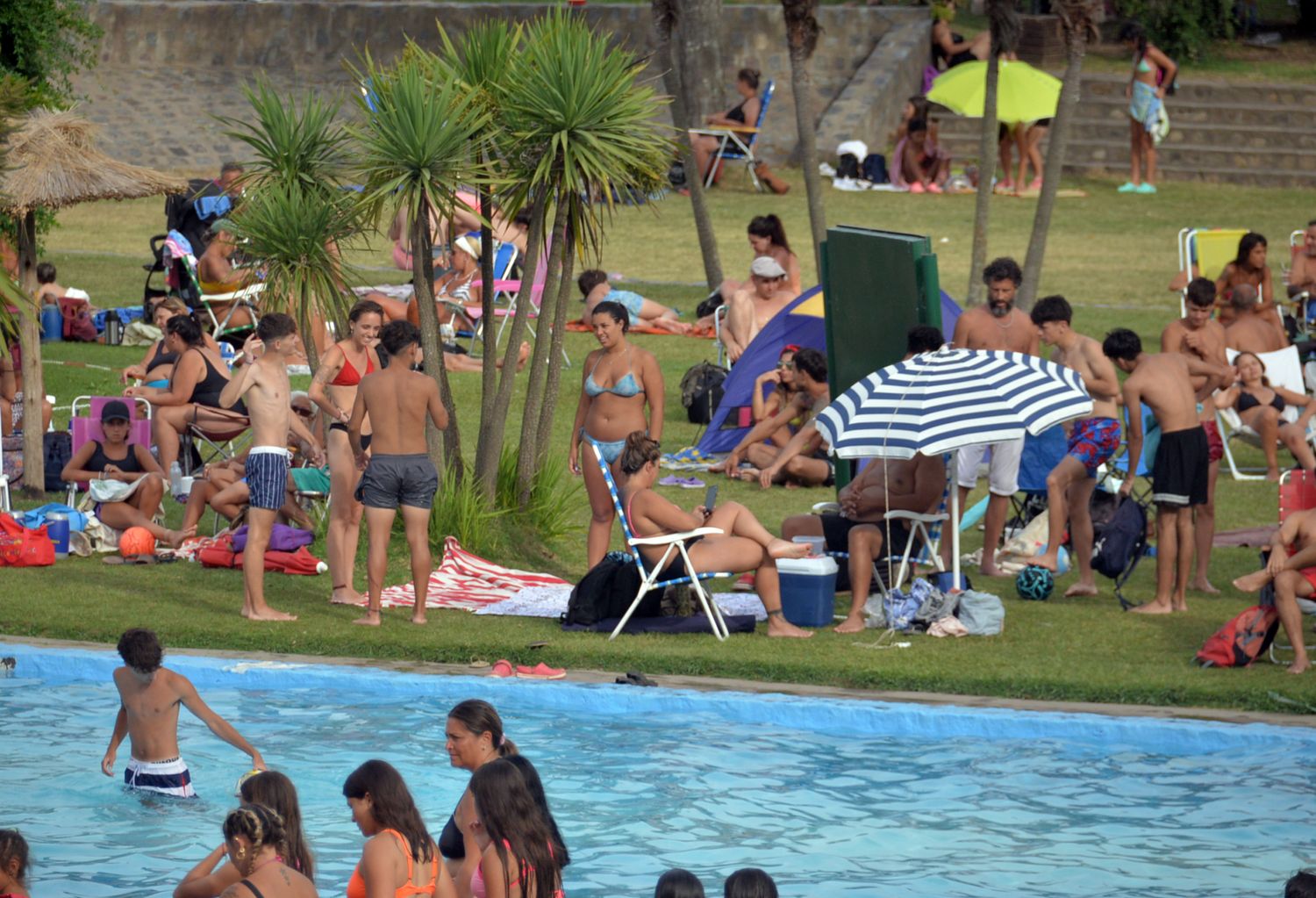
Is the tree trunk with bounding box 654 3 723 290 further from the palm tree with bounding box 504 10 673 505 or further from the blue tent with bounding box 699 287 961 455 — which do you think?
the palm tree with bounding box 504 10 673 505

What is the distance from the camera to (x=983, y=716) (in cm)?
892

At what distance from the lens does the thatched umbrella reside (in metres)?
13.1

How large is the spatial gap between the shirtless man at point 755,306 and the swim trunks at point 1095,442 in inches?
183

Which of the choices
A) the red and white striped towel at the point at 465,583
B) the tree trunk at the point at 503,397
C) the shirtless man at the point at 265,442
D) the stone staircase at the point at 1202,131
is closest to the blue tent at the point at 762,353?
the tree trunk at the point at 503,397

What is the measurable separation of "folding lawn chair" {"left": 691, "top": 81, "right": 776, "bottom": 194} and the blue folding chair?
15.1 m

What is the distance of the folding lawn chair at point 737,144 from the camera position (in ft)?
81.9

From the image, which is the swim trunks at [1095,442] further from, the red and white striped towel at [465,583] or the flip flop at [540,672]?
the flip flop at [540,672]

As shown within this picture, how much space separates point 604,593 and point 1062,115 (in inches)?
324

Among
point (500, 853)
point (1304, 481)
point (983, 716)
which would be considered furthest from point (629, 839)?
point (1304, 481)

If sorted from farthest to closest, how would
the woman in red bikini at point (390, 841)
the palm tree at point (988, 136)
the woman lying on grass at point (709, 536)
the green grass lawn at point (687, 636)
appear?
the palm tree at point (988, 136)
the woman lying on grass at point (709, 536)
the green grass lawn at point (687, 636)
the woman in red bikini at point (390, 841)

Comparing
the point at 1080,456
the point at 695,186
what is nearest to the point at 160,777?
the point at 1080,456

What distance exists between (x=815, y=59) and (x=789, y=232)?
6.14 meters

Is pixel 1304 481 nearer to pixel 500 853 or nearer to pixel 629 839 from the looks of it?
pixel 629 839

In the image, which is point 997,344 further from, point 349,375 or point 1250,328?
point 349,375
